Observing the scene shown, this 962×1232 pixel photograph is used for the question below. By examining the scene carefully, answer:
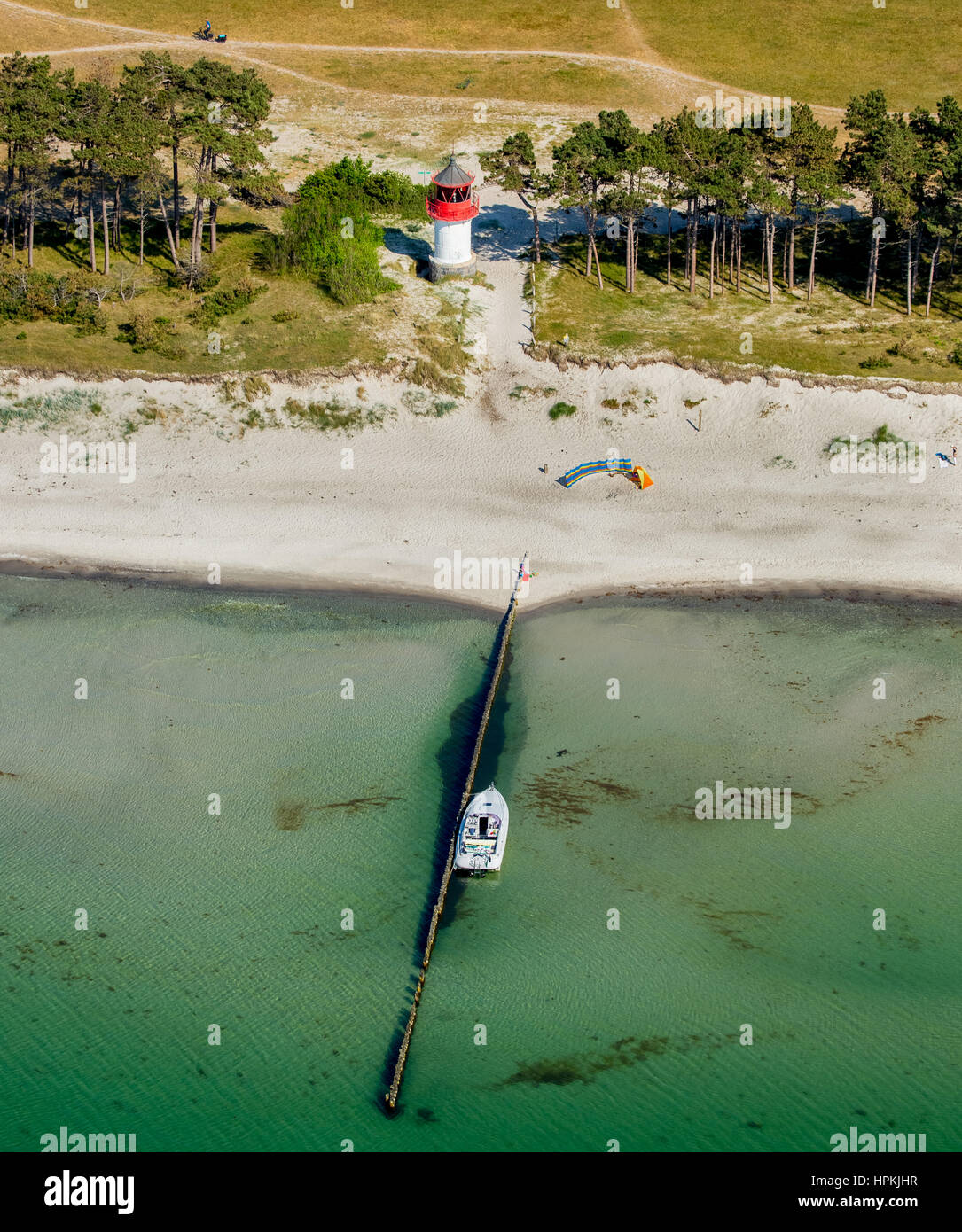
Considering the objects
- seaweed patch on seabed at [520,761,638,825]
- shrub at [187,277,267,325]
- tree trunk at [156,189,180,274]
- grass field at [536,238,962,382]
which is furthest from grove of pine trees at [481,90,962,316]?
seaweed patch on seabed at [520,761,638,825]

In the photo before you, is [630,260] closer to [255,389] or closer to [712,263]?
[712,263]

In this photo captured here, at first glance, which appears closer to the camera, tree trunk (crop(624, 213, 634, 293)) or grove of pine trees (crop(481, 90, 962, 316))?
grove of pine trees (crop(481, 90, 962, 316))

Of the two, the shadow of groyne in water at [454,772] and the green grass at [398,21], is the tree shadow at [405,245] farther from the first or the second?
the green grass at [398,21]

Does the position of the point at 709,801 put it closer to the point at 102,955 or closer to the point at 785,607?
the point at 785,607

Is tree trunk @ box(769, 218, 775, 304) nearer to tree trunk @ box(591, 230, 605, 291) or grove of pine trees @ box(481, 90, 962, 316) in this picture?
grove of pine trees @ box(481, 90, 962, 316)

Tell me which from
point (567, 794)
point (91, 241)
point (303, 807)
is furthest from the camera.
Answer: point (91, 241)

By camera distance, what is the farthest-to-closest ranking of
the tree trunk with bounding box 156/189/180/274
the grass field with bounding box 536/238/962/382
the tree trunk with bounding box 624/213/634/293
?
the tree trunk with bounding box 624/213/634/293, the tree trunk with bounding box 156/189/180/274, the grass field with bounding box 536/238/962/382

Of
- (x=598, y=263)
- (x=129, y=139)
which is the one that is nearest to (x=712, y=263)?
(x=598, y=263)
